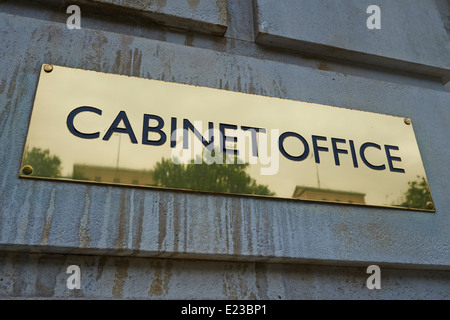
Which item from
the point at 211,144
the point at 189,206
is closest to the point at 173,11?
the point at 211,144

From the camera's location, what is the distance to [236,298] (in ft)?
5.08

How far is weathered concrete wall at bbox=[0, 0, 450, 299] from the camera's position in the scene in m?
1.45

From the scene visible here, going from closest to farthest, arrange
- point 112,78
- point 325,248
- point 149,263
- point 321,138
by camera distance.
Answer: point 149,263 < point 325,248 < point 112,78 < point 321,138

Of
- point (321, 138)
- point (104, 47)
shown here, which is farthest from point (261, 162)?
point (104, 47)

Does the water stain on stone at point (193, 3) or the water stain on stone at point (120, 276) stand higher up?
the water stain on stone at point (193, 3)

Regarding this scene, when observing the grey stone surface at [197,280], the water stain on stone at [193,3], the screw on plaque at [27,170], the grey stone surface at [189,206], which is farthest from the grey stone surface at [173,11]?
the grey stone surface at [197,280]

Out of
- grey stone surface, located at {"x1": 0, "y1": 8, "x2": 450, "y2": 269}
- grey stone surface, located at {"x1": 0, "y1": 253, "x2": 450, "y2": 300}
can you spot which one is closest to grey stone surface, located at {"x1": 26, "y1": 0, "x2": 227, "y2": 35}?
grey stone surface, located at {"x1": 0, "y1": 8, "x2": 450, "y2": 269}

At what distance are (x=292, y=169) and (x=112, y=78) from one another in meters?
0.93

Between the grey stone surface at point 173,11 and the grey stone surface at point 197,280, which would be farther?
the grey stone surface at point 173,11

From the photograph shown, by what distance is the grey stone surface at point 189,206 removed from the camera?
146 centimetres

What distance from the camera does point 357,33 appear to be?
2.44 metres

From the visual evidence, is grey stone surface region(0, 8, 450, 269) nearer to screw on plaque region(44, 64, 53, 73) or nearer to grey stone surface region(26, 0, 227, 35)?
screw on plaque region(44, 64, 53, 73)

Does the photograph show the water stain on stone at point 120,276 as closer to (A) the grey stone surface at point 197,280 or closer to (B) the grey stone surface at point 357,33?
(A) the grey stone surface at point 197,280
